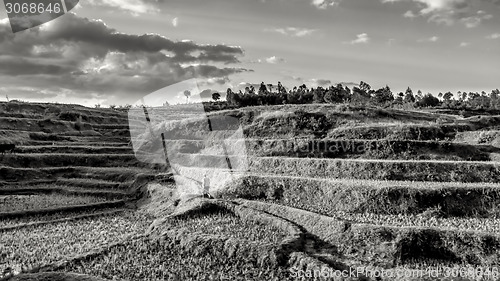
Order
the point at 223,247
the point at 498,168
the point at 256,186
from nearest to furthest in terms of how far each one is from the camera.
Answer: the point at 223,247, the point at 498,168, the point at 256,186

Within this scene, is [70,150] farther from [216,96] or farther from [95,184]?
[216,96]

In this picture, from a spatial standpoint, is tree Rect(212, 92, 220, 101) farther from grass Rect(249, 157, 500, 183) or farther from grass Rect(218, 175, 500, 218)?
grass Rect(218, 175, 500, 218)

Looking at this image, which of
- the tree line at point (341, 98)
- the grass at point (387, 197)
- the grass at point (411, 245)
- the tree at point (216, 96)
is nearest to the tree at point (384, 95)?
the tree line at point (341, 98)

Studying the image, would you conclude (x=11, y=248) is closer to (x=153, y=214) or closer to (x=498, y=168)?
(x=153, y=214)

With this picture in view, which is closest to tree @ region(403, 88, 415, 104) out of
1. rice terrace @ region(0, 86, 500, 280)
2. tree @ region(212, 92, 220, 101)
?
tree @ region(212, 92, 220, 101)

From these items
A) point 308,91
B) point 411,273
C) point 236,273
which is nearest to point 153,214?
point 236,273

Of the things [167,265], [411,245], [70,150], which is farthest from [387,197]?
[70,150]

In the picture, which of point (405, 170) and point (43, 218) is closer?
point (405, 170)

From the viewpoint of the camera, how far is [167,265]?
55.1 ft

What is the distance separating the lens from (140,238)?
810 inches

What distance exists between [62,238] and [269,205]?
11358 millimetres

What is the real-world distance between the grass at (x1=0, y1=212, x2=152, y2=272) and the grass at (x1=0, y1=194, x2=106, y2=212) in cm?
463

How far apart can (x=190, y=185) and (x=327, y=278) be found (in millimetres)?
19820

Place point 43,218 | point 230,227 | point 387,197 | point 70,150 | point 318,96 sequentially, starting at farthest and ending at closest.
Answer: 1. point 318,96
2. point 70,150
3. point 43,218
4. point 387,197
5. point 230,227
